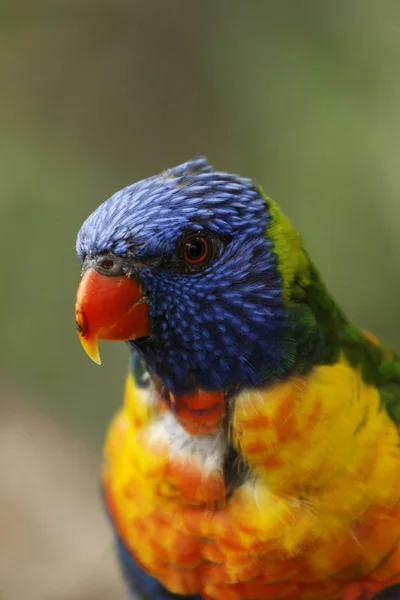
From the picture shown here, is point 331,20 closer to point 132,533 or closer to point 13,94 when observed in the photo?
point 13,94

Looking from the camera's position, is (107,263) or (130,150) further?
(130,150)

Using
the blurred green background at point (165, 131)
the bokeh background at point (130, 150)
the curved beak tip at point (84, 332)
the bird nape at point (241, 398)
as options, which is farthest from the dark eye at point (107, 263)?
the blurred green background at point (165, 131)

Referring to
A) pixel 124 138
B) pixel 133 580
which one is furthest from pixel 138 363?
pixel 124 138

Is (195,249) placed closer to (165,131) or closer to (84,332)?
(84,332)

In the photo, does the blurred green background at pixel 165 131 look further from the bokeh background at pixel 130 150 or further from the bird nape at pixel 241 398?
the bird nape at pixel 241 398

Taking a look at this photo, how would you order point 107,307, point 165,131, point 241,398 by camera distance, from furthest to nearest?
point 165,131, point 241,398, point 107,307

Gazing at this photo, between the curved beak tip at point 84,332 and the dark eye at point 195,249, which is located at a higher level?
the dark eye at point 195,249

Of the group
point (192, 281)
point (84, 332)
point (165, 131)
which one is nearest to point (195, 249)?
point (192, 281)
